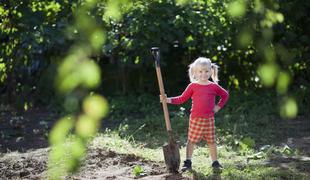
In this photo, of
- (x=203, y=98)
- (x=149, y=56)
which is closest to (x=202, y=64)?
(x=203, y=98)

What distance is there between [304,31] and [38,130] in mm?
4633

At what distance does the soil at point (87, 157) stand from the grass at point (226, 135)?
0.14 m

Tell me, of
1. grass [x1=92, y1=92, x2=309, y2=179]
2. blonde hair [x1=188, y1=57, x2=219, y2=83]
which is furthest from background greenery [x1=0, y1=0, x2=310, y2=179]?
blonde hair [x1=188, y1=57, x2=219, y2=83]

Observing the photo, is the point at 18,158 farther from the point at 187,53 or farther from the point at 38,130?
the point at 187,53

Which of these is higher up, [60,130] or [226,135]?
[60,130]

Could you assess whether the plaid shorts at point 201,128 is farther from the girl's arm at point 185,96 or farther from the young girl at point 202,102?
the girl's arm at point 185,96

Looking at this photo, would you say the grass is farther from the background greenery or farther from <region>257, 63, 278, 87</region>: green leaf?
<region>257, 63, 278, 87</region>: green leaf

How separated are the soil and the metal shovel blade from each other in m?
0.07

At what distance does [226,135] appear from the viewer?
6.54 meters

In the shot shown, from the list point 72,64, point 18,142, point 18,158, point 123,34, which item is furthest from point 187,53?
point 72,64

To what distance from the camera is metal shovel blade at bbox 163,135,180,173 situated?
4527mm

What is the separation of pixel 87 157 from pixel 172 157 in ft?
3.92

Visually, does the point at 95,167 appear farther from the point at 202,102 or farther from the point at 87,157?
the point at 202,102

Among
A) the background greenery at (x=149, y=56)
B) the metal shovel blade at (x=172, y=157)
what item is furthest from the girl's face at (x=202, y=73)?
the background greenery at (x=149, y=56)
